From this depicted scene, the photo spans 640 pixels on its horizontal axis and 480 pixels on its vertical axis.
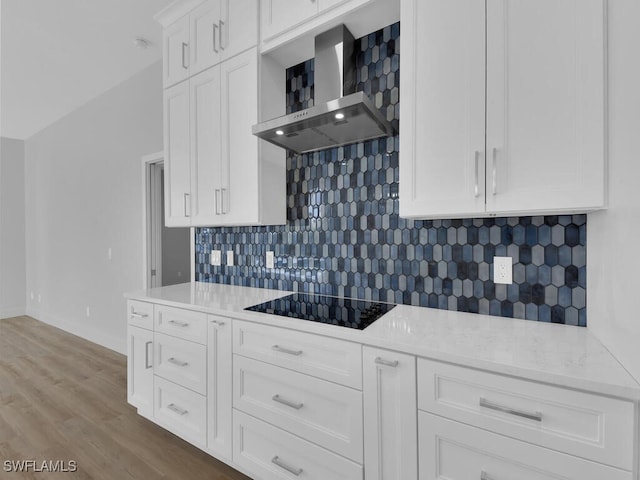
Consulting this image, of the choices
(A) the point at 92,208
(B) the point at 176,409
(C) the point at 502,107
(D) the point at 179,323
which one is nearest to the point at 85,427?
(B) the point at 176,409

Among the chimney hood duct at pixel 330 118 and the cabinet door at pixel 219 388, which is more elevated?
the chimney hood duct at pixel 330 118

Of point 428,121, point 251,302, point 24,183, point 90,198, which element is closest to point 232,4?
point 428,121

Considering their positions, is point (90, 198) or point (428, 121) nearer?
point (428, 121)

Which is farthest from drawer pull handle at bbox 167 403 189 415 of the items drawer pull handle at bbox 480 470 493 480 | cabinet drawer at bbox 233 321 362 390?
drawer pull handle at bbox 480 470 493 480

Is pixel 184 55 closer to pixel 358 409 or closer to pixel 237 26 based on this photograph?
pixel 237 26

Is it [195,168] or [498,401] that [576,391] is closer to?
[498,401]

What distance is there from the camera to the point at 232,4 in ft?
6.65

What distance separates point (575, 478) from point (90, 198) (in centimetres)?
502

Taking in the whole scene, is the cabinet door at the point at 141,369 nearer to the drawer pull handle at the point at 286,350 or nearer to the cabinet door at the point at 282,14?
the drawer pull handle at the point at 286,350

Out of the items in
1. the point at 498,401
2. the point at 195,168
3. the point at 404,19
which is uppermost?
the point at 404,19

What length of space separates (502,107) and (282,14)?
4.36 ft

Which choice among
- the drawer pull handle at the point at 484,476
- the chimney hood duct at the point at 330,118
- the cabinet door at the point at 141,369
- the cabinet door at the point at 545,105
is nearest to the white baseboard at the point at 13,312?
→ the cabinet door at the point at 141,369

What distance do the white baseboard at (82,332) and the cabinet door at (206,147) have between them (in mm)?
2357

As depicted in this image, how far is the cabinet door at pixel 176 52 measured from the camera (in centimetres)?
231
